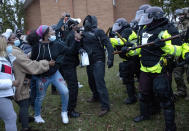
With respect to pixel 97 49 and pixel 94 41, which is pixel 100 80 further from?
pixel 94 41

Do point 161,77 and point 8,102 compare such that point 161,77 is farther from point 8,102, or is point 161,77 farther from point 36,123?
point 36,123

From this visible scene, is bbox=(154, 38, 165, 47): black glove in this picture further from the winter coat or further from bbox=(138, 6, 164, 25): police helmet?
the winter coat

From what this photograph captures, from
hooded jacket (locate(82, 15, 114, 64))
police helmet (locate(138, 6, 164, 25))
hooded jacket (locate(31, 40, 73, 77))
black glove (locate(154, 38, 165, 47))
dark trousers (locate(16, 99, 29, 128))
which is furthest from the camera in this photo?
hooded jacket (locate(82, 15, 114, 64))

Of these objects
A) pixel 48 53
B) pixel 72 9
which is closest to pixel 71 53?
pixel 48 53

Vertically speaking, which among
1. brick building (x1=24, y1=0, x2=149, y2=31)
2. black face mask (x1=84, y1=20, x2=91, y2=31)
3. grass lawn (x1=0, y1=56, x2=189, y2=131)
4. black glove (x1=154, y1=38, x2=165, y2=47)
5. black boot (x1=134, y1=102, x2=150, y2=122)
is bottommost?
grass lawn (x1=0, y1=56, x2=189, y2=131)

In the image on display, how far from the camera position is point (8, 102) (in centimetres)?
306

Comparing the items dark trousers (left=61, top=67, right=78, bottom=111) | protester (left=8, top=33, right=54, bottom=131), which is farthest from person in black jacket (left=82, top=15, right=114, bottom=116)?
protester (left=8, top=33, right=54, bottom=131)

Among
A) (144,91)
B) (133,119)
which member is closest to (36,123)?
(133,119)

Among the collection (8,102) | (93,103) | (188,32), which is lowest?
(93,103)

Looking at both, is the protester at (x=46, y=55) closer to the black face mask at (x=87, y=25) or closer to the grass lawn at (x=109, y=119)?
the grass lawn at (x=109, y=119)

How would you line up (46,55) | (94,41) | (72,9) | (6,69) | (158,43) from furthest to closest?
(72,9) → (94,41) → (46,55) → (158,43) → (6,69)

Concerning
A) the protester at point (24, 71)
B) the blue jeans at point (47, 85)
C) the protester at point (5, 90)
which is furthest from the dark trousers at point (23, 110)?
the protester at point (5, 90)

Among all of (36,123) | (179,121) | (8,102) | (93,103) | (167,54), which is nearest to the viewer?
(8,102)

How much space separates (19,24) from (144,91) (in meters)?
21.2
